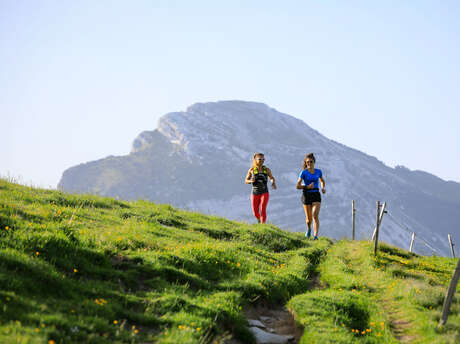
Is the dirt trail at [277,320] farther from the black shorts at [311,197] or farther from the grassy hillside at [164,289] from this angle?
the black shorts at [311,197]

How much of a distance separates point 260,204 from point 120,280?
1290 cm

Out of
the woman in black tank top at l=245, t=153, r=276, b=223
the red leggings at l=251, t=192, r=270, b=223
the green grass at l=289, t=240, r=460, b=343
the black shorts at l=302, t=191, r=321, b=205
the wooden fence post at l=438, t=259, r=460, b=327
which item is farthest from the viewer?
the red leggings at l=251, t=192, r=270, b=223

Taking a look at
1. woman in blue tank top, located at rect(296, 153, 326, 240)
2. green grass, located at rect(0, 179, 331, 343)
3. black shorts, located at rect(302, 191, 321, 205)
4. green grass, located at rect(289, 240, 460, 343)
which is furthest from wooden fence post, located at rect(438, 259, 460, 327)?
black shorts, located at rect(302, 191, 321, 205)

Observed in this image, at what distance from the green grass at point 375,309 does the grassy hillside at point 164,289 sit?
0.03m

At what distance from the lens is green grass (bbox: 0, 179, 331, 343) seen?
597 cm

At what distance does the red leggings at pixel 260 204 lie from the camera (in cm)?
1952

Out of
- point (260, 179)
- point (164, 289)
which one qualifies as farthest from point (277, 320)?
point (260, 179)

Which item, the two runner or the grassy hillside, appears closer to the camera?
the grassy hillside

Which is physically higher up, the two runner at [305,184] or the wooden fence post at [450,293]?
the two runner at [305,184]

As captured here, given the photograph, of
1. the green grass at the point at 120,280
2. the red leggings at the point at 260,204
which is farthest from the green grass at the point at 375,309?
the red leggings at the point at 260,204

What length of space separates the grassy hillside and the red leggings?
584 centimetres

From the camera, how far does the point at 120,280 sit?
8.09 meters

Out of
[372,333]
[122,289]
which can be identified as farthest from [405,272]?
[122,289]

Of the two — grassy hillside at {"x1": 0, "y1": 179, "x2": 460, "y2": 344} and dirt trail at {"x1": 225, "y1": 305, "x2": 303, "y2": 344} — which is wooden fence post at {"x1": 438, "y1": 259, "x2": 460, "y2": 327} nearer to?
grassy hillside at {"x1": 0, "y1": 179, "x2": 460, "y2": 344}
